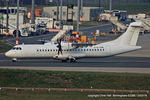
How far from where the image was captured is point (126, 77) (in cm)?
4431

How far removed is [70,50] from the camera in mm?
59094

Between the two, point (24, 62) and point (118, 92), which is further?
point (24, 62)

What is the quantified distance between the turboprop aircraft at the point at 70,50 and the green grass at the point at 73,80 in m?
12.0

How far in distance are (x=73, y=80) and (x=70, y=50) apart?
1560 centimetres

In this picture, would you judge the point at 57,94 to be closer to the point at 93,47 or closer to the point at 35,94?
the point at 35,94

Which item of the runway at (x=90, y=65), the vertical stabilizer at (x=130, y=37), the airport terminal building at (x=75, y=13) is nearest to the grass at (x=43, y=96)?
the runway at (x=90, y=65)

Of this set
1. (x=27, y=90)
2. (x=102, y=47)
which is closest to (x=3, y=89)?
(x=27, y=90)

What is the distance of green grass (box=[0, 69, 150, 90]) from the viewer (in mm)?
42594

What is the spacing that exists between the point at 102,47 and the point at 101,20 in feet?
329

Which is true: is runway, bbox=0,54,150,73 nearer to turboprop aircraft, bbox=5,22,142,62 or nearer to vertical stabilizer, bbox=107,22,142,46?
turboprop aircraft, bbox=5,22,142,62

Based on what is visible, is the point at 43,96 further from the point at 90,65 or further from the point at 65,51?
the point at 65,51

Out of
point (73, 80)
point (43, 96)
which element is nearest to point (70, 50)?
point (73, 80)

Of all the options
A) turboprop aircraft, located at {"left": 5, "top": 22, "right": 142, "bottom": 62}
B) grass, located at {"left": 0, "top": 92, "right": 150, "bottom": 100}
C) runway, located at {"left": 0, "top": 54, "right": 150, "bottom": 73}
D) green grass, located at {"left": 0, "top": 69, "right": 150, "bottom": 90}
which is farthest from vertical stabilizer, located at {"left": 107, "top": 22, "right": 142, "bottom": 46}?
Answer: grass, located at {"left": 0, "top": 92, "right": 150, "bottom": 100}

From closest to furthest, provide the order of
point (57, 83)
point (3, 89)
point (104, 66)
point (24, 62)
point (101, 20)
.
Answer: point (3, 89)
point (57, 83)
point (104, 66)
point (24, 62)
point (101, 20)
